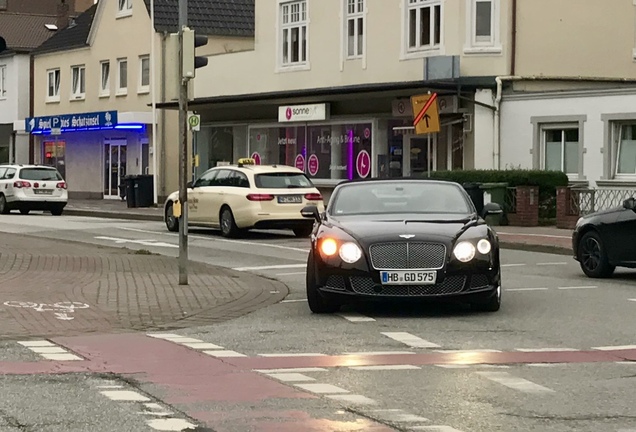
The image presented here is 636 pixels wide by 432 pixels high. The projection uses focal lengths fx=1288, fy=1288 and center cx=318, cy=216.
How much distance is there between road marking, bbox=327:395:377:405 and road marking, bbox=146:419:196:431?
47.7 inches

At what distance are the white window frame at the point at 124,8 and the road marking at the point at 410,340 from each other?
42.7 m

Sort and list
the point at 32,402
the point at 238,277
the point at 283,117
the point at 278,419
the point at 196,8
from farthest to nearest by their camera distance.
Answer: the point at 196,8 → the point at 283,117 → the point at 238,277 → the point at 32,402 → the point at 278,419

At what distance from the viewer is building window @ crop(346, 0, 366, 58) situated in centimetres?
3906

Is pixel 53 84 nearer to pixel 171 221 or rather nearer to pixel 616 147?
pixel 171 221

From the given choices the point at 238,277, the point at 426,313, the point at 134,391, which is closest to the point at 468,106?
the point at 238,277

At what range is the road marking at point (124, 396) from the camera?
322 inches

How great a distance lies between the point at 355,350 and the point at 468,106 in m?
24.9

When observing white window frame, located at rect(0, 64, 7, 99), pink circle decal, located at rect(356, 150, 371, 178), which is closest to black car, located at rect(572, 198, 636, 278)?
pink circle decal, located at rect(356, 150, 371, 178)

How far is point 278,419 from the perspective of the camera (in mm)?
7531

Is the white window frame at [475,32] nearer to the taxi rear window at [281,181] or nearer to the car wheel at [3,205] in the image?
the taxi rear window at [281,181]

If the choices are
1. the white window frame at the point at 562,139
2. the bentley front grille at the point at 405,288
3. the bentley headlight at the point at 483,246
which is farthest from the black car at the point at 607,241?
the white window frame at the point at 562,139

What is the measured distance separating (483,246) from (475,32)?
23306 mm

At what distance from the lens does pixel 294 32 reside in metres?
42.2

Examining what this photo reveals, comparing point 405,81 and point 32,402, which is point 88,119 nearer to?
point 405,81
